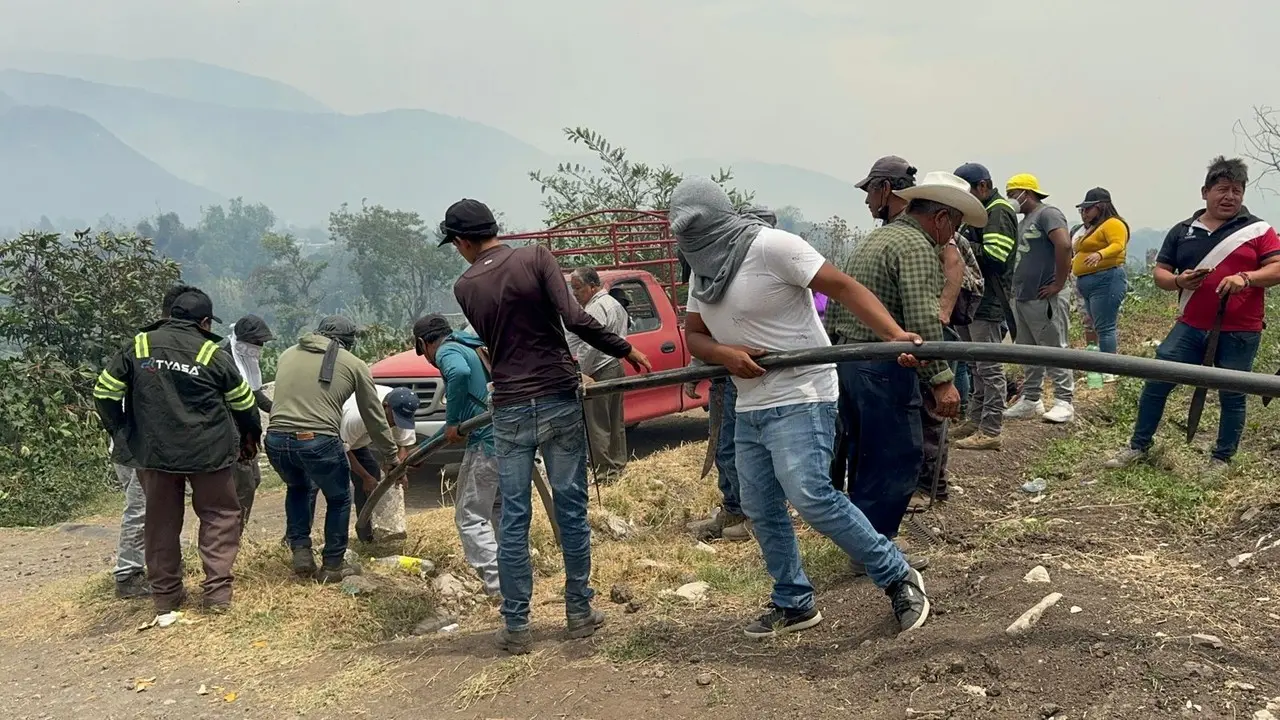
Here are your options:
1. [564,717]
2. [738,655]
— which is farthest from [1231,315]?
[564,717]

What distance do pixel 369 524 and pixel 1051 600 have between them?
460 centimetres

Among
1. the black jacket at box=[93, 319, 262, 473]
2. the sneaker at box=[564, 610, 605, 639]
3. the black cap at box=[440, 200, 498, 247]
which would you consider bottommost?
the sneaker at box=[564, 610, 605, 639]

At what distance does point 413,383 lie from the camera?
868 cm

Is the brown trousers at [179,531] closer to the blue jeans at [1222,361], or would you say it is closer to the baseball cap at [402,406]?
the baseball cap at [402,406]

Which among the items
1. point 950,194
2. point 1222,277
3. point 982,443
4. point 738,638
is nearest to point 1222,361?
point 1222,277

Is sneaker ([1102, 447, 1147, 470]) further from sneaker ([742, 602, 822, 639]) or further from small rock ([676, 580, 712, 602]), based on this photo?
sneaker ([742, 602, 822, 639])

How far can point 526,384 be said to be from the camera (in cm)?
423

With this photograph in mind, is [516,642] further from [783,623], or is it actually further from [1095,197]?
[1095,197]

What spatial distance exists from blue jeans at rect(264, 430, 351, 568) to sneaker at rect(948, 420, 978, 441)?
441 cm

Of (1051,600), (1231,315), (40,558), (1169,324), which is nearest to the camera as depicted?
(1051,600)

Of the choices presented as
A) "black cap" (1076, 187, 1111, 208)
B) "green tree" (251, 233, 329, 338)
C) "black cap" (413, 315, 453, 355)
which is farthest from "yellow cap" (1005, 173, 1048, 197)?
"green tree" (251, 233, 329, 338)

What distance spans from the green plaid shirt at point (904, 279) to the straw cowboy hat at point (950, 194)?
0.12m

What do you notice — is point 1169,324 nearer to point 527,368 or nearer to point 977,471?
point 977,471

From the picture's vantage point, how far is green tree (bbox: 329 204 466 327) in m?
53.7
